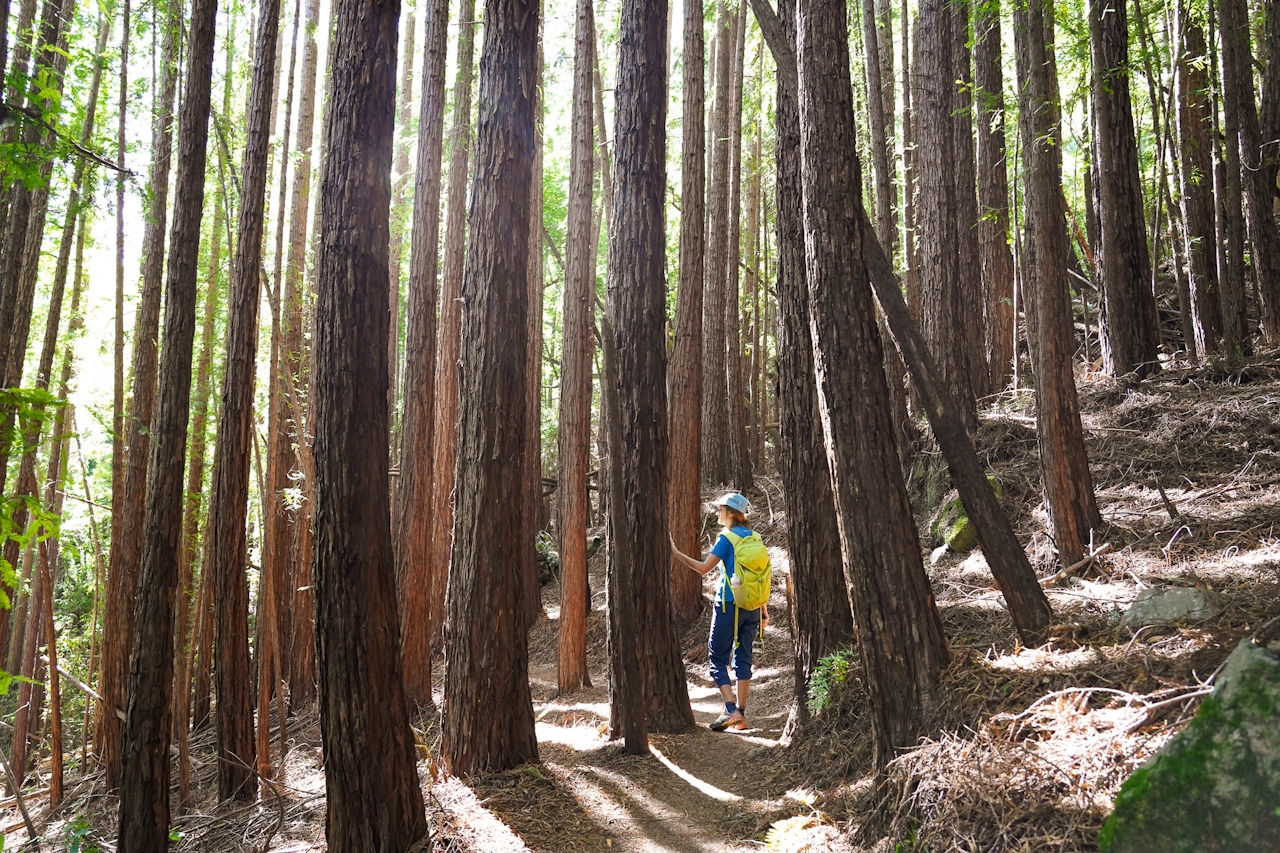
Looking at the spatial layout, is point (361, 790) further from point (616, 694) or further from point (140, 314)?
point (140, 314)

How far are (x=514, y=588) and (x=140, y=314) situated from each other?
726 cm

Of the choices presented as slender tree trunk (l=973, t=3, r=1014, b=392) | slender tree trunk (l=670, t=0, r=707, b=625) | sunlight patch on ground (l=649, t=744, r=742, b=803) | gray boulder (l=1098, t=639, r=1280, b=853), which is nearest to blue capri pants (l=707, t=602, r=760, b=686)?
sunlight patch on ground (l=649, t=744, r=742, b=803)

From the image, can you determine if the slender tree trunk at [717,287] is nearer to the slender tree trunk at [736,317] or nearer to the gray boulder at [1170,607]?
the slender tree trunk at [736,317]

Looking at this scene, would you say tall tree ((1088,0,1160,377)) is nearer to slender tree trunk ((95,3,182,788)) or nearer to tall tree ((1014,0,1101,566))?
tall tree ((1014,0,1101,566))

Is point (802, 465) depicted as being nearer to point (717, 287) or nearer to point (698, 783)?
Result: point (698, 783)

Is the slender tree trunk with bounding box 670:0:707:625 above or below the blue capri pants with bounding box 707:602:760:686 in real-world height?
above

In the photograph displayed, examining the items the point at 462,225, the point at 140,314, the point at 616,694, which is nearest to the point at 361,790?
the point at 616,694

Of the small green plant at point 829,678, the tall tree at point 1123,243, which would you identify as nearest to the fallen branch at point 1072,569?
the small green plant at point 829,678

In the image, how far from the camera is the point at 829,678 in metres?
5.32

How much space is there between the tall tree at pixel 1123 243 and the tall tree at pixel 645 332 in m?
5.33

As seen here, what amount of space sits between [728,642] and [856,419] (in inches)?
118

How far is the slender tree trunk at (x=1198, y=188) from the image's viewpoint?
29.4ft

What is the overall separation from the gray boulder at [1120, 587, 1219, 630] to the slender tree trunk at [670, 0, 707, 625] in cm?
606

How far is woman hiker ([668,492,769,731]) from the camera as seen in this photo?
6.67 meters
